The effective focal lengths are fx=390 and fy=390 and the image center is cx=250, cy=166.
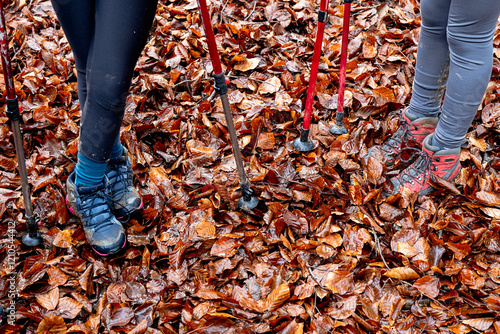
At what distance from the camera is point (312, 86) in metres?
2.02

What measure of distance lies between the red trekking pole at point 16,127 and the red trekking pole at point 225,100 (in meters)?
0.71

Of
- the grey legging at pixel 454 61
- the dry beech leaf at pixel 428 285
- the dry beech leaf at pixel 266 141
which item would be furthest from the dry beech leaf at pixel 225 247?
the grey legging at pixel 454 61

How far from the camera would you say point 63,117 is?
2.44m

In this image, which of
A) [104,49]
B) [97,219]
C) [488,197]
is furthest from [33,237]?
[488,197]

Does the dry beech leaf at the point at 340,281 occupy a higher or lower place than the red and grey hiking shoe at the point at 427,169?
lower

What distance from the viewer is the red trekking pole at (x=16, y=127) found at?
4.75ft

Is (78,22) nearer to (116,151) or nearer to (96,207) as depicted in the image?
(116,151)

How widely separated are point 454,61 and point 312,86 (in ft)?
2.14

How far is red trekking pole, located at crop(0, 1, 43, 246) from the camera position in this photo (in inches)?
57.0

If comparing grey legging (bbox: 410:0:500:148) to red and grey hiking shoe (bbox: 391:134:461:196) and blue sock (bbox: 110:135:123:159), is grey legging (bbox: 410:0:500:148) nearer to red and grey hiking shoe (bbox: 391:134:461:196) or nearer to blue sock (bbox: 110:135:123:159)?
red and grey hiking shoe (bbox: 391:134:461:196)

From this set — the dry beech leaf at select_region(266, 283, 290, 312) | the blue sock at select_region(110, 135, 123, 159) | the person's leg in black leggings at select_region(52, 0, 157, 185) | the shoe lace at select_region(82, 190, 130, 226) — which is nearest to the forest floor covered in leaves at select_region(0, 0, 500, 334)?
the dry beech leaf at select_region(266, 283, 290, 312)

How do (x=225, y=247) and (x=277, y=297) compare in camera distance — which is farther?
(x=225, y=247)

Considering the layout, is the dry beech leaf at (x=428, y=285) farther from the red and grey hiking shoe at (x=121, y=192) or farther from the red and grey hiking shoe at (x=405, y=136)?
the red and grey hiking shoe at (x=121, y=192)

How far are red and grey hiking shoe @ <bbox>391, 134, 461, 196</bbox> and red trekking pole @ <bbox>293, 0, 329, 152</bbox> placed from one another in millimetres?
504
